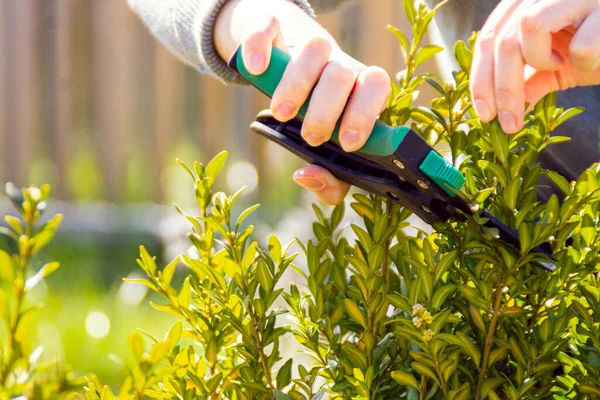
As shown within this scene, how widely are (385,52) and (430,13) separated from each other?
13.7ft

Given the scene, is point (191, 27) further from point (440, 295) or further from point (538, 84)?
point (440, 295)

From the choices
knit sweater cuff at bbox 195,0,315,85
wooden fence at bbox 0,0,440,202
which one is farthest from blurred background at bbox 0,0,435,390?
knit sweater cuff at bbox 195,0,315,85

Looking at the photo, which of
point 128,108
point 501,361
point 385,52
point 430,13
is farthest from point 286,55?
point 128,108

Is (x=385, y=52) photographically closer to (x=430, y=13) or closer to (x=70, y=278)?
(x=70, y=278)

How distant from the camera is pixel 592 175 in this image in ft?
2.82

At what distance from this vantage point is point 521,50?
0.87m

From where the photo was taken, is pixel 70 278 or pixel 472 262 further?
pixel 70 278

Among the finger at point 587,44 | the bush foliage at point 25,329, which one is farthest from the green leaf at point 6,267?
the finger at point 587,44

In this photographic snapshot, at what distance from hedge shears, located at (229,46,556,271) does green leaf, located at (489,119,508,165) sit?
5cm

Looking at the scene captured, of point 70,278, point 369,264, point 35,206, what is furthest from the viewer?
point 70,278

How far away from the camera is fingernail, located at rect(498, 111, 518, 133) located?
85cm

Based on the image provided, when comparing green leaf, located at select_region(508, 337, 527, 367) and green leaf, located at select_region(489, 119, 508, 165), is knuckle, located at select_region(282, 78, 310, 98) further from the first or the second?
green leaf, located at select_region(508, 337, 527, 367)

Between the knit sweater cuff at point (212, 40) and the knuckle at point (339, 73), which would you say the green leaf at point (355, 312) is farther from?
the knit sweater cuff at point (212, 40)

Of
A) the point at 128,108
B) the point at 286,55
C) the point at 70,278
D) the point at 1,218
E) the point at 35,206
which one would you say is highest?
the point at 286,55
